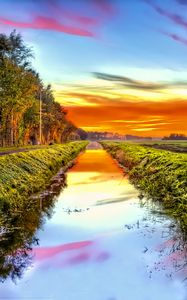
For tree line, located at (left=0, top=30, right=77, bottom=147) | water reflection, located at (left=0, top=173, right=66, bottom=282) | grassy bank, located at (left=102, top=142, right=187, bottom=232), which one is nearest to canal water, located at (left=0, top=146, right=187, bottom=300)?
water reflection, located at (left=0, top=173, right=66, bottom=282)

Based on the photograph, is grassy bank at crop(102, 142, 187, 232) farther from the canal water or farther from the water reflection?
the water reflection

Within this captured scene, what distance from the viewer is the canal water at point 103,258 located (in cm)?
950

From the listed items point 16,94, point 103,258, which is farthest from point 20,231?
point 16,94

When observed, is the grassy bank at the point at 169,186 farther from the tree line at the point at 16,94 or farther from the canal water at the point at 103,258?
the tree line at the point at 16,94

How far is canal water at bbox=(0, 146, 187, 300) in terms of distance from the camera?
9.50 meters

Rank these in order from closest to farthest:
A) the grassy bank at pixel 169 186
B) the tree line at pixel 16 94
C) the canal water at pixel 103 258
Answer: the canal water at pixel 103 258 → the grassy bank at pixel 169 186 → the tree line at pixel 16 94

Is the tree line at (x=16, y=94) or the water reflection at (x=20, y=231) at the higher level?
the tree line at (x=16, y=94)

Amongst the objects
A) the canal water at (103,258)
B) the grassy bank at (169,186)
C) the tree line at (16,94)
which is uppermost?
the tree line at (16,94)

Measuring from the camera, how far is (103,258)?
1205 cm

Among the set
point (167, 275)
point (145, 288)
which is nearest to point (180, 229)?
point (167, 275)

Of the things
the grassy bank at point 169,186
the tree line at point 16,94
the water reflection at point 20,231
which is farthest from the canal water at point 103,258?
the tree line at point 16,94

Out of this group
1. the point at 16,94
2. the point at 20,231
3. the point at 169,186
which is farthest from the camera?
the point at 16,94

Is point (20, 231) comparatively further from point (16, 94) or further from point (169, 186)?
point (16, 94)

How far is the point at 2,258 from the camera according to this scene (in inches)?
469
